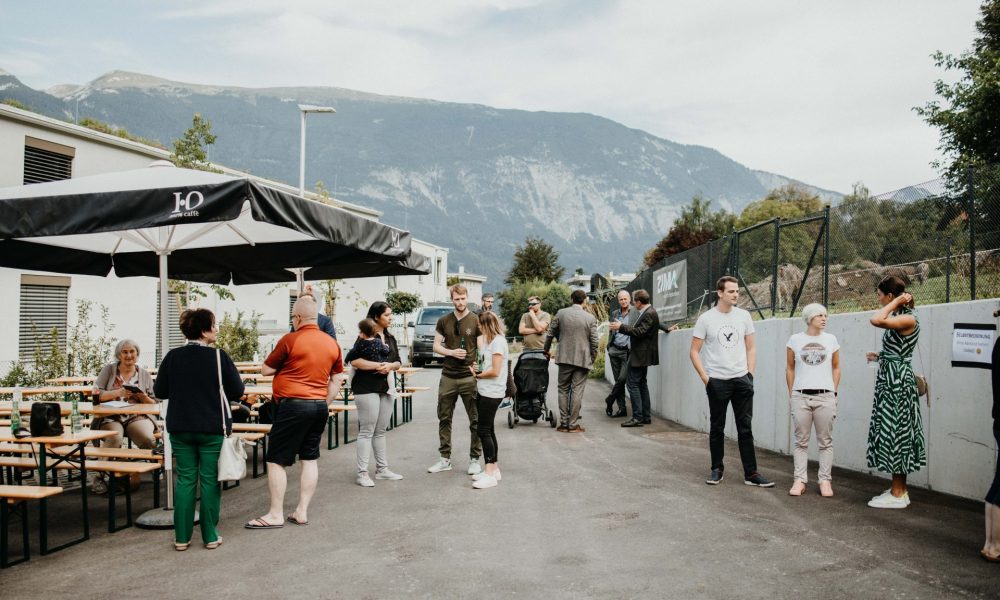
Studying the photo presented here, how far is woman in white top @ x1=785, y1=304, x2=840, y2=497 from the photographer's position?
23.0 feet

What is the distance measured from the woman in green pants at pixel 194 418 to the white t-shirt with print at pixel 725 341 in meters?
4.39

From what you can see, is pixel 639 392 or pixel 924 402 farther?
pixel 639 392

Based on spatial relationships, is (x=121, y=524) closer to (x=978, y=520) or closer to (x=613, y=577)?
(x=613, y=577)

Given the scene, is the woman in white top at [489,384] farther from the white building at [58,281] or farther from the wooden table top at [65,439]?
the white building at [58,281]

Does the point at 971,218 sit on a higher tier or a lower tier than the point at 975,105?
lower

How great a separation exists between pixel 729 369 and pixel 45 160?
64.8ft

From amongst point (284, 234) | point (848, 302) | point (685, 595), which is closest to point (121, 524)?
point (284, 234)

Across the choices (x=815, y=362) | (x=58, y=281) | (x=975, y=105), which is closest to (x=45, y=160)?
(x=58, y=281)

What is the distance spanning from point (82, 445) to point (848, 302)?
24.9 feet

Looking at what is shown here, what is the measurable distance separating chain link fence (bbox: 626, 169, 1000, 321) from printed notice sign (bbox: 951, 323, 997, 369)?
360mm

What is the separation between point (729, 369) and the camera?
751cm

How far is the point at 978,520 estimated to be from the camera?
6.03m

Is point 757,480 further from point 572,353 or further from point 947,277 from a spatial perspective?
point 572,353

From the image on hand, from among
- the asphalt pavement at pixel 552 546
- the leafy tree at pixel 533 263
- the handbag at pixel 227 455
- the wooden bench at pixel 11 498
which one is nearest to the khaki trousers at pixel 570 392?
the asphalt pavement at pixel 552 546
